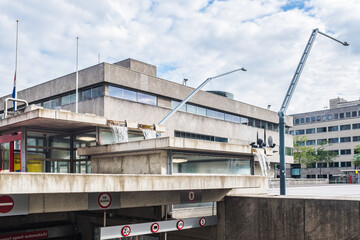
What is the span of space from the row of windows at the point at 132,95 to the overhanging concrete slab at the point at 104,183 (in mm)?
16019

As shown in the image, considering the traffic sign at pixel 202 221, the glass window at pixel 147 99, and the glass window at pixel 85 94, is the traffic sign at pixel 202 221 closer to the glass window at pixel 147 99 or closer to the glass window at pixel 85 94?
the glass window at pixel 147 99

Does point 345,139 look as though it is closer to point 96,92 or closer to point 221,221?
point 96,92

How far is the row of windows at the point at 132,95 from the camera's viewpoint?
106 feet

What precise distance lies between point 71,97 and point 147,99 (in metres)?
6.31

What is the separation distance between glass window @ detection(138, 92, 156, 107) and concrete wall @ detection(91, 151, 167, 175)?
36.6ft

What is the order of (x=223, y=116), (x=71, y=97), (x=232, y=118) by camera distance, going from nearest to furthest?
(x=71, y=97)
(x=223, y=116)
(x=232, y=118)

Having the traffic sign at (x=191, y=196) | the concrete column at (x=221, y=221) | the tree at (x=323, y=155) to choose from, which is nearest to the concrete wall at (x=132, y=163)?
the traffic sign at (x=191, y=196)

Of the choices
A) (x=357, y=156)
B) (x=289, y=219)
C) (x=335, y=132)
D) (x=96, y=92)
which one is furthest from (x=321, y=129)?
(x=289, y=219)

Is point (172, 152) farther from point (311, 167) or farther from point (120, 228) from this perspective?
point (311, 167)

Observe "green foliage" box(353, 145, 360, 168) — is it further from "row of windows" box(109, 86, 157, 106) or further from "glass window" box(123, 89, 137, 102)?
"glass window" box(123, 89, 137, 102)

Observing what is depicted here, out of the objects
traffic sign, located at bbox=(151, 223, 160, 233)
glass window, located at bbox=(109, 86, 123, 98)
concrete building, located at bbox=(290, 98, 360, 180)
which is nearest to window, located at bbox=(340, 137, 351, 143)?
concrete building, located at bbox=(290, 98, 360, 180)

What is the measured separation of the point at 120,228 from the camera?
611 inches

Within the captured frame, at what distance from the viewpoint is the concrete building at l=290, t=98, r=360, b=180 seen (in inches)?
3784

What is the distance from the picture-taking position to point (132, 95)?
3356cm
